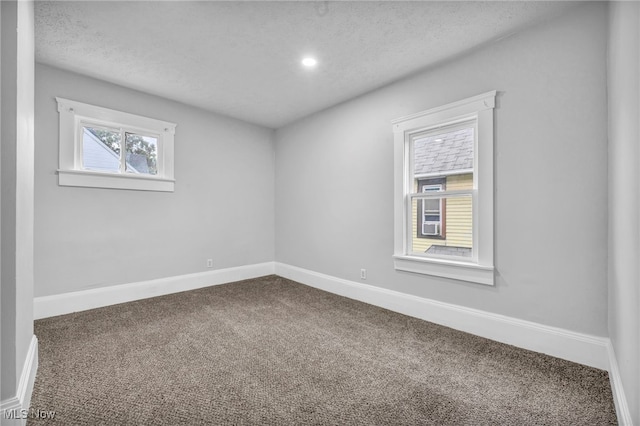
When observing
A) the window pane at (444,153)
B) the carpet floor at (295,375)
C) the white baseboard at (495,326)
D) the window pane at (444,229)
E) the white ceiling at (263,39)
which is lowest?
the carpet floor at (295,375)

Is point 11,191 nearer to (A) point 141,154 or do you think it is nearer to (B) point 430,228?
(A) point 141,154

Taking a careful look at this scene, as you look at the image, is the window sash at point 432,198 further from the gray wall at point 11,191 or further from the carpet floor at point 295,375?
the gray wall at point 11,191

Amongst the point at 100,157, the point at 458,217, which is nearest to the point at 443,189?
the point at 458,217

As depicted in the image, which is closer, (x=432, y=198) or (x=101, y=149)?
(x=432, y=198)

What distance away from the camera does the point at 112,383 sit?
1.77m

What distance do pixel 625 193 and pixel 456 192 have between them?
1.30 m

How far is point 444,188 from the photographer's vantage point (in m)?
2.88

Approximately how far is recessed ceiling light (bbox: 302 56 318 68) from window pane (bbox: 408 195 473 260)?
1777 mm

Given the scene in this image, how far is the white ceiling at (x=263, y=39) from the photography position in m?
2.07

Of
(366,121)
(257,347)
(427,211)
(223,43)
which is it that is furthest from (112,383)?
(366,121)

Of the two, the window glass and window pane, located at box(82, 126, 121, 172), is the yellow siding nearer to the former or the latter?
the window glass

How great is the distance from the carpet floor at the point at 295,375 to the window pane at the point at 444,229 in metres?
0.74

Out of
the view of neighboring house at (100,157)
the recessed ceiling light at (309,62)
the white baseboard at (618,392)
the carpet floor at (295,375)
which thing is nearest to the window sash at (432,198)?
the carpet floor at (295,375)

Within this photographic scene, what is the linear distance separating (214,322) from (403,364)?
1.83 meters
